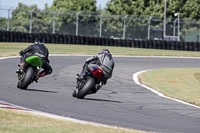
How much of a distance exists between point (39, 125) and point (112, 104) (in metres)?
3.70

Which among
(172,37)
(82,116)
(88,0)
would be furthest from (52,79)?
(88,0)

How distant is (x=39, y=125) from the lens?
6742 mm

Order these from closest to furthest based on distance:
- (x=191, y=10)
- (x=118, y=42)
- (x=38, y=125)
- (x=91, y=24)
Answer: (x=38, y=125) → (x=118, y=42) → (x=91, y=24) → (x=191, y=10)

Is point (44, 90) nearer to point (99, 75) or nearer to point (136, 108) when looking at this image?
point (99, 75)

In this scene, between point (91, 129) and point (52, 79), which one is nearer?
point (91, 129)

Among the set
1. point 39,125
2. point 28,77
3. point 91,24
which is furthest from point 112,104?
point 91,24

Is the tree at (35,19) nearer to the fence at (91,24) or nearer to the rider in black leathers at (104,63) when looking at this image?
the fence at (91,24)

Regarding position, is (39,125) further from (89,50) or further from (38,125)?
(89,50)

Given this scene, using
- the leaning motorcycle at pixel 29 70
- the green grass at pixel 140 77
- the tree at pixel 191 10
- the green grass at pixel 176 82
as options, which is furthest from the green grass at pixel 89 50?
the tree at pixel 191 10

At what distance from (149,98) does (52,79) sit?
13.2 ft

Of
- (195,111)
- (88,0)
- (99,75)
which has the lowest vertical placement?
(195,111)

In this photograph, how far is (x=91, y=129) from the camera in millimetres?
6742

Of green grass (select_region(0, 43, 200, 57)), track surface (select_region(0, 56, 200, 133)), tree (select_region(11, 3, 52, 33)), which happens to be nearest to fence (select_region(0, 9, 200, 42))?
tree (select_region(11, 3, 52, 33))

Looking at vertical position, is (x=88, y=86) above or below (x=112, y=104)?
above
